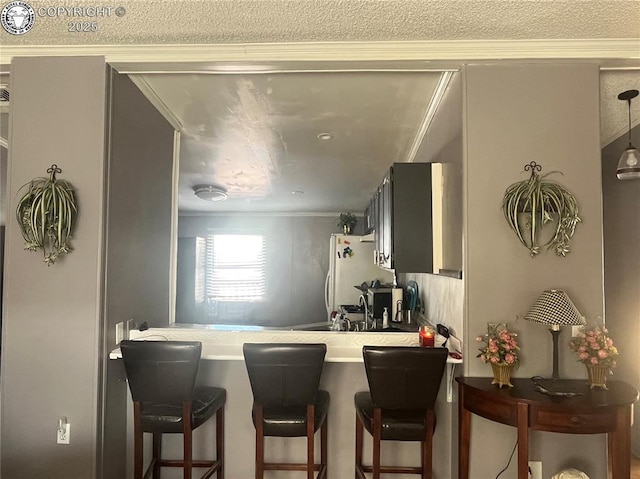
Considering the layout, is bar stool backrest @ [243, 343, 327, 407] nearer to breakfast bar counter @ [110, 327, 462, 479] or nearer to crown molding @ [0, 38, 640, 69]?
breakfast bar counter @ [110, 327, 462, 479]

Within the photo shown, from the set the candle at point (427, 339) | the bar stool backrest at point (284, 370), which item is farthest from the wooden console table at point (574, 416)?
the bar stool backrest at point (284, 370)

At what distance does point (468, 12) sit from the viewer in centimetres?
176

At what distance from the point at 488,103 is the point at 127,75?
1950 mm

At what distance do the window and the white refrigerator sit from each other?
2.18 metres

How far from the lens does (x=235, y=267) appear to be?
7488 mm

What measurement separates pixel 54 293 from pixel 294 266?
5.39 m

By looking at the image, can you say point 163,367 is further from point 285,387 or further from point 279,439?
point 279,439

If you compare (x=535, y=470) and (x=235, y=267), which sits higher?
(x=235, y=267)

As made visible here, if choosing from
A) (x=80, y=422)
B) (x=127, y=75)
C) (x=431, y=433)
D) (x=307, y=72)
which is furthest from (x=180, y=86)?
(x=431, y=433)

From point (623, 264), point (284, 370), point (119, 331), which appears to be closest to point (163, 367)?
point (119, 331)

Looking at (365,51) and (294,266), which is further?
(294,266)

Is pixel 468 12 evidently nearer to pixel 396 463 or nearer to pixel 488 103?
pixel 488 103

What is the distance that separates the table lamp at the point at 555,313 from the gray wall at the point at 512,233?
126 millimetres

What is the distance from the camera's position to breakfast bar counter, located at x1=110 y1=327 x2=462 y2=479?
2301mm
